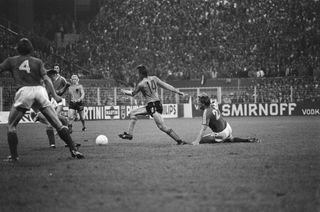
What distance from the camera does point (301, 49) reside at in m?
37.8

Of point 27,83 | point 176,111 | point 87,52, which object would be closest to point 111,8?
point 87,52

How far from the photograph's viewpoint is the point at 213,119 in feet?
46.3

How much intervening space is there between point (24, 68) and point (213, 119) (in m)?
5.56

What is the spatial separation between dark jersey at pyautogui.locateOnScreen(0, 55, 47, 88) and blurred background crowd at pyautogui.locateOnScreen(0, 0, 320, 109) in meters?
26.3

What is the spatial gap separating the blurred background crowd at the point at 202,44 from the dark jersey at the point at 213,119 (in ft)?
74.5

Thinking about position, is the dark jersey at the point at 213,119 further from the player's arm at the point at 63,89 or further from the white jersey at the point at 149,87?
the player's arm at the point at 63,89

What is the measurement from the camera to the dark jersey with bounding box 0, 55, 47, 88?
10.3 metres

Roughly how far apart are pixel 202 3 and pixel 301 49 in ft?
27.5

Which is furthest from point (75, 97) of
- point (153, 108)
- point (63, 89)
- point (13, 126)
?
point (13, 126)

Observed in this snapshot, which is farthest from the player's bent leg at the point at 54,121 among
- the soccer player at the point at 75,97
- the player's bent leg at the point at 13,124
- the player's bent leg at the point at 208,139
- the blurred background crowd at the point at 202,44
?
the blurred background crowd at the point at 202,44

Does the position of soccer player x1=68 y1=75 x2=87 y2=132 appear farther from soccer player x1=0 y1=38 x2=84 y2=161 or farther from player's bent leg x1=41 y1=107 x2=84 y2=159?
soccer player x1=0 y1=38 x2=84 y2=161

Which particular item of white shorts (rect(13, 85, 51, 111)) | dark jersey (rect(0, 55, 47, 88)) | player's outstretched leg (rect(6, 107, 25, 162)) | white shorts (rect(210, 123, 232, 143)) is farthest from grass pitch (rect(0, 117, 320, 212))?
white shorts (rect(210, 123, 232, 143))

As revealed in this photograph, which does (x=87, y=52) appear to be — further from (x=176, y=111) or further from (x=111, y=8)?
(x=176, y=111)

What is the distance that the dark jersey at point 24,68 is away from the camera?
404 inches
